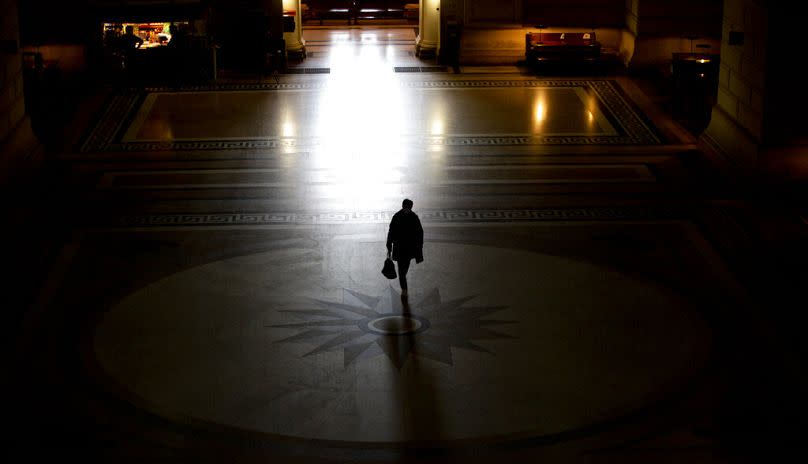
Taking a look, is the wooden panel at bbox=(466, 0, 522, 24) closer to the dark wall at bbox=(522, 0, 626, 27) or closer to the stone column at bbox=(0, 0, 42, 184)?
the dark wall at bbox=(522, 0, 626, 27)

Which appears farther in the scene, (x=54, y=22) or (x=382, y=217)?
(x=54, y=22)

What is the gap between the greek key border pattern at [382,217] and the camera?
45.4 ft

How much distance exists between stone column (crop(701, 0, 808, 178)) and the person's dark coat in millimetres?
5635

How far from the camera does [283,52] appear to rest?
22.6 meters

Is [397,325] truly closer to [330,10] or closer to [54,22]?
[54,22]

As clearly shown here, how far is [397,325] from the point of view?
1093cm

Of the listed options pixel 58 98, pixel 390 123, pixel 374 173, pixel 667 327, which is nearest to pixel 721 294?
pixel 667 327

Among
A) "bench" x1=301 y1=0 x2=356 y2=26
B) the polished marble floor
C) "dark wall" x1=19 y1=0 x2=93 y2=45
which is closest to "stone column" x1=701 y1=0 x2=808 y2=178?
the polished marble floor

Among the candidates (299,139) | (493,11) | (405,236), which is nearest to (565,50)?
(493,11)

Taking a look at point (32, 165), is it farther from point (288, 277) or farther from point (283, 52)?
point (283, 52)

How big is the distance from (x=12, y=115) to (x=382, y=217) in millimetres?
5204

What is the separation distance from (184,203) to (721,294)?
21.0 feet

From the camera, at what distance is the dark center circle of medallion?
10.8 m

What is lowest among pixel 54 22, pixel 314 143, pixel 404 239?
pixel 314 143
